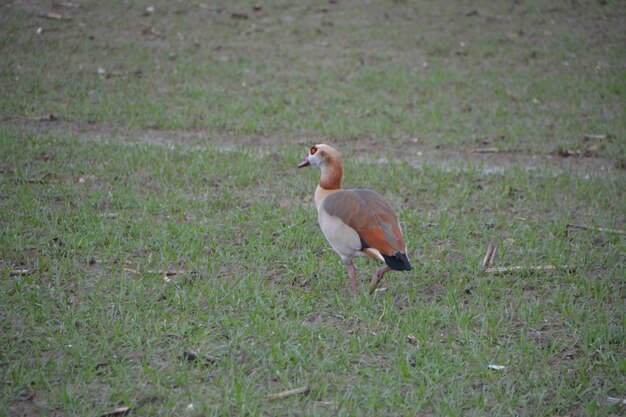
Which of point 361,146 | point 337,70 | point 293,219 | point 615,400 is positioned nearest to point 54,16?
point 337,70

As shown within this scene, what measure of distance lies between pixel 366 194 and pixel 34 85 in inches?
251

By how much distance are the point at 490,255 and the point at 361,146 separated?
10.5ft

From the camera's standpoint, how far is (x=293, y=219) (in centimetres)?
619

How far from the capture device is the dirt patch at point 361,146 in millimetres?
8008

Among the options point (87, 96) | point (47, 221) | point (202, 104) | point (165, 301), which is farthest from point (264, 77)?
point (165, 301)

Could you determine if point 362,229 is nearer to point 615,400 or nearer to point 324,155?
point 324,155

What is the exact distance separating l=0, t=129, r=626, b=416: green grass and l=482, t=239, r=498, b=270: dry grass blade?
72 millimetres

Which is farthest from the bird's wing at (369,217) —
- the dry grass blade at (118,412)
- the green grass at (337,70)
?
the green grass at (337,70)

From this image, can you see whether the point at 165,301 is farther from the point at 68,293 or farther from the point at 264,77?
the point at 264,77

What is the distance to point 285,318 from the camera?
4.62 meters

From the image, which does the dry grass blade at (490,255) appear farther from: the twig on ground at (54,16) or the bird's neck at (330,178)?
the twig on ground at (54,16)

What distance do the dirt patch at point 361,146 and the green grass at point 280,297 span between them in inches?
23.9

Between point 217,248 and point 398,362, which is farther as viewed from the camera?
point 217,248

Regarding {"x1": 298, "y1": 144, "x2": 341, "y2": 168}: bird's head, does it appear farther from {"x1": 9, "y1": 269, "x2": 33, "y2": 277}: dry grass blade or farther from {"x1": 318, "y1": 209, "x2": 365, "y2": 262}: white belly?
{"x1": 9, "y1": 269, "x2": 33, "y2": 277}: dry grass blade
